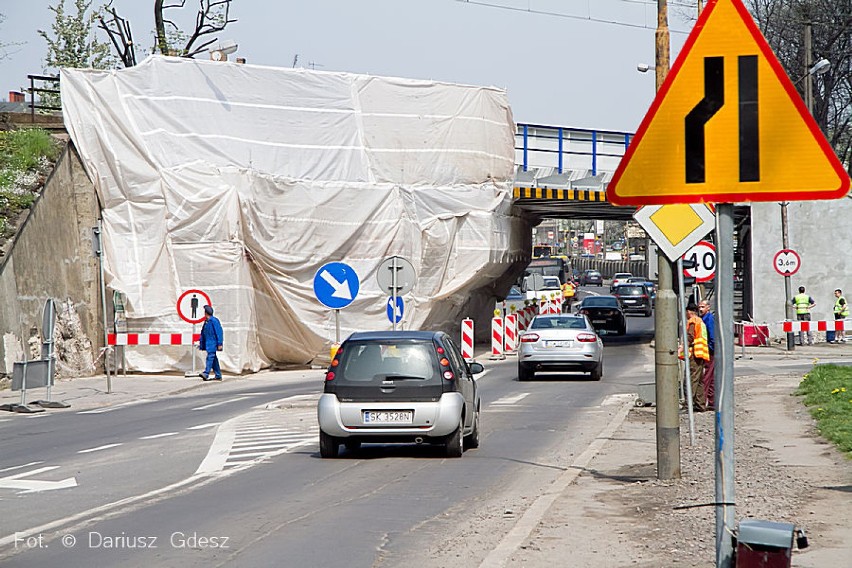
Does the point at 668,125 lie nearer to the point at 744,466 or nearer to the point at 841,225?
the point at 744,466

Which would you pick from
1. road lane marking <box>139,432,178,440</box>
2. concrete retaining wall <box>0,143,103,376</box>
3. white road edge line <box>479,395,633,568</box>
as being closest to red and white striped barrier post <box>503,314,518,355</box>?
concrete retaining wall <box>0,143,103,376</box>

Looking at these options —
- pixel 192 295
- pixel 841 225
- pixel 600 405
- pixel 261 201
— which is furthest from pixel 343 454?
pixel 841 225

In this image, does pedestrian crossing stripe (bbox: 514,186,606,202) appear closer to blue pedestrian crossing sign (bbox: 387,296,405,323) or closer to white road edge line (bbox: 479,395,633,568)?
blue pedestrian crossing sign (bbox: 387,296,405,323)

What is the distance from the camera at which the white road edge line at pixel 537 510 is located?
803 cm

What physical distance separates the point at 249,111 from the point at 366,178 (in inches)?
155

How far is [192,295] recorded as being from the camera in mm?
29609

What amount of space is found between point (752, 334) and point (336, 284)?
70.7ft

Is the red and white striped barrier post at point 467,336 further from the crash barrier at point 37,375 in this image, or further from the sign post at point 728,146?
the sign post at point 728,146

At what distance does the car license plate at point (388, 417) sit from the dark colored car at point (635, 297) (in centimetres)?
5791

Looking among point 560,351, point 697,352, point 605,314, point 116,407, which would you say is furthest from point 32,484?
point 605,314

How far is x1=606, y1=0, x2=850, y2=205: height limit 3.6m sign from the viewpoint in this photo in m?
4.99

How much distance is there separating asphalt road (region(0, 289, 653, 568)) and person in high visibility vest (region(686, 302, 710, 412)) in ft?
5.33

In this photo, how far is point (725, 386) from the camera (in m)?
5.02

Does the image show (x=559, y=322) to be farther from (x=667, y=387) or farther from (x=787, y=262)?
(x=667, y=387)
